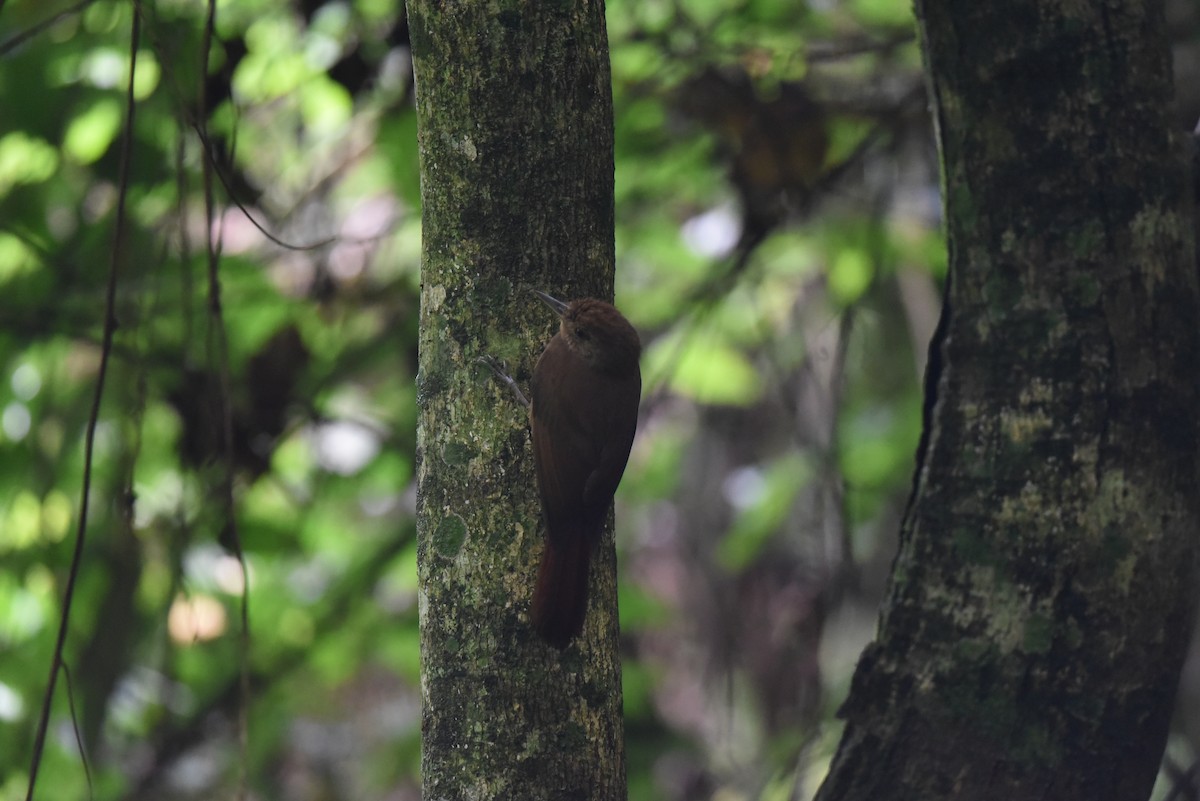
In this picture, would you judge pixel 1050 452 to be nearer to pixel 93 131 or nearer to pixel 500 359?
pixel 500 359

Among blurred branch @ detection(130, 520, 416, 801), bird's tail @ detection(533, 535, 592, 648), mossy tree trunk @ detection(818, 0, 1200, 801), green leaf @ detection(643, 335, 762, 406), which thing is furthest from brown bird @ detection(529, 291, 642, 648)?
green leaf @ detection(643, 335, 762, 406)

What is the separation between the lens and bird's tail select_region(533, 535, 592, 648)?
5.80 ft

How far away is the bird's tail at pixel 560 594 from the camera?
177 centimetres

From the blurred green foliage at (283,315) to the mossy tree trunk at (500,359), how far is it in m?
Answer: 0.69

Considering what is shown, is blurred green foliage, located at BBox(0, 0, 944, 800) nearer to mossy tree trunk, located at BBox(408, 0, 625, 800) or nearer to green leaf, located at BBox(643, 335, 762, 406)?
green leaf, located at BBox(643, 335, 762, 406)

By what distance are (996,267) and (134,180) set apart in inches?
77.8

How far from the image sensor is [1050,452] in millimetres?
2137

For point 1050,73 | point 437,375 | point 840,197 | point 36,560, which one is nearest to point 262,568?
point 36,560

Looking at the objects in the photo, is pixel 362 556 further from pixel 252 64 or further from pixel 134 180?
pixel 252 64

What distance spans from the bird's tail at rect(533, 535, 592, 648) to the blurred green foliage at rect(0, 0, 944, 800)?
961 millimetres

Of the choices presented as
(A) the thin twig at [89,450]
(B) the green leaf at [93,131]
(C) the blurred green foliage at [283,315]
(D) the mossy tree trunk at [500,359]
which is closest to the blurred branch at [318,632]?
(C) the blurred green foliage at [283,315]

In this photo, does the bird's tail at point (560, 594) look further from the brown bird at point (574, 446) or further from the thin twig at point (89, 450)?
the thin twig at point (89, 450)

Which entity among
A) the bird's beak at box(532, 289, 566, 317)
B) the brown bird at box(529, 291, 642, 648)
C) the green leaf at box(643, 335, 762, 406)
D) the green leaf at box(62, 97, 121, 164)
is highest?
the green leaf at box(62, 97, 121, 164)

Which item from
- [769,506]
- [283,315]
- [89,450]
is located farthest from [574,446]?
[769,506]
